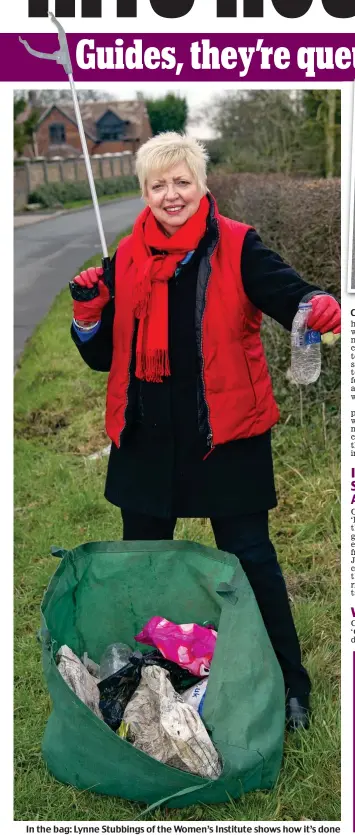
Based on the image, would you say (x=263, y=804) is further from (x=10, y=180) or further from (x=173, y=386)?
(x=10, y=180)

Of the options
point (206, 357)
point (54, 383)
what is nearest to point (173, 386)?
point (206, 357)

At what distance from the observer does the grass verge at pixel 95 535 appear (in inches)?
92.1

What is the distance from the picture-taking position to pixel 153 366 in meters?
2.31

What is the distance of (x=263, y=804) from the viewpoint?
2.30 metres

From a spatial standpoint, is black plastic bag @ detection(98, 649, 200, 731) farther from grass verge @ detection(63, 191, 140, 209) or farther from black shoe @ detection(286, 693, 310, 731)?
grass verge @ detection(63, 191, 140, 209)

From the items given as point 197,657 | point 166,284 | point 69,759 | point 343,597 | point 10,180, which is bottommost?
point 69,759

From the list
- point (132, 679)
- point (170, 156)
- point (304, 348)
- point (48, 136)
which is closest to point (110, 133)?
point (48, 136)

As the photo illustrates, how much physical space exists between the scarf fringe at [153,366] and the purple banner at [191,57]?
2.59ft

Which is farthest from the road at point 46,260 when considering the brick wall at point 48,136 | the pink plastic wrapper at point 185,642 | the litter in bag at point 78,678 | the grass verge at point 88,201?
the litter in bag at point 78,678

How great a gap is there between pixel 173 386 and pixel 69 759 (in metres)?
0.99

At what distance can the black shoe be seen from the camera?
8.29 feet

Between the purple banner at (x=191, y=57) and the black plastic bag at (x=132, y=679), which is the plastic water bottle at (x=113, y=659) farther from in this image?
the purple banner at (x=191, y=57)

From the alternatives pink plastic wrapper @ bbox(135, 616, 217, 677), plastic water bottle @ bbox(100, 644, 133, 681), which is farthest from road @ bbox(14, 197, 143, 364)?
pink plastic wrapper @ bbox(135, 616, 217, 677)

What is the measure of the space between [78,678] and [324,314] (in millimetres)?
1141
